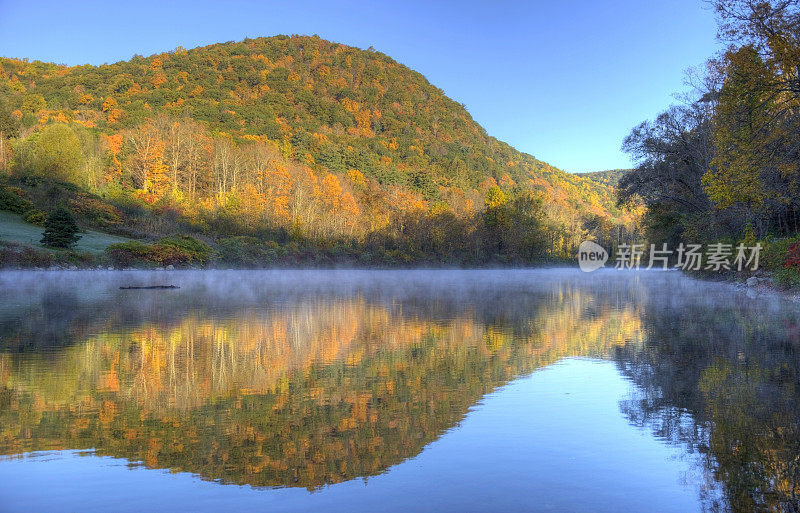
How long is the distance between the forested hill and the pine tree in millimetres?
17916

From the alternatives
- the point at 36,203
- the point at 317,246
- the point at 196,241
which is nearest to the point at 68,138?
the point at 36,203

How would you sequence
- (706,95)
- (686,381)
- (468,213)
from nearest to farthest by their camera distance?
(686,381), (706,95), (468,213)

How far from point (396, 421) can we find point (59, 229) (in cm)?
3660

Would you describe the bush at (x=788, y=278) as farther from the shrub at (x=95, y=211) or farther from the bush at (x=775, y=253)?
the shrub at (x=95, y=211)

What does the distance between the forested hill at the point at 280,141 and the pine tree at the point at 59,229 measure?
1792 centimetres

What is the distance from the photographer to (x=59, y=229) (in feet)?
114

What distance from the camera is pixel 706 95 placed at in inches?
1236

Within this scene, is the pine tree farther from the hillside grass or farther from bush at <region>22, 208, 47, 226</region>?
bush at <region>22, 208, 47, 226</region>

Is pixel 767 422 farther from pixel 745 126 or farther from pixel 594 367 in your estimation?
pixel 745 126

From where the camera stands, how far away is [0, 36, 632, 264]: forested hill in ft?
197

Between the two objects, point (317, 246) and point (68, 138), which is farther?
point (317, 246)

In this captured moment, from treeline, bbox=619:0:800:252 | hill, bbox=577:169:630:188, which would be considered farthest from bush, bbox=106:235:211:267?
hill, bbox=577:169:630:188

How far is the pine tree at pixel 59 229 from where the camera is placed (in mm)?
34000

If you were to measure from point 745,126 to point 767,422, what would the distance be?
17.6 m
